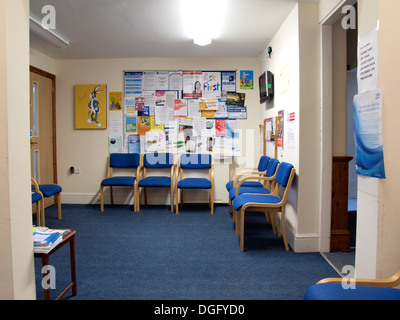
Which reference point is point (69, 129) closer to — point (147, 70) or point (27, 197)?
point (147, 70)

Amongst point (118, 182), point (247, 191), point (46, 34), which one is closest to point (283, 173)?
point (247, 191)

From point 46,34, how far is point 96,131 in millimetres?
1687

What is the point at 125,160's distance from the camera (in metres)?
4.46

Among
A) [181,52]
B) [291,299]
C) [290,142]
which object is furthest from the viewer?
[181,52]

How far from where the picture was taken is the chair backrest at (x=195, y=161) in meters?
4.40

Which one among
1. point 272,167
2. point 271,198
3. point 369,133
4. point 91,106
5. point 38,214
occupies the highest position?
point 91,106

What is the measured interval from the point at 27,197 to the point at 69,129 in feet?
11.5

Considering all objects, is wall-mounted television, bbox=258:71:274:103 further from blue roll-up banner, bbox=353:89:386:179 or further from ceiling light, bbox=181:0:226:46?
blue roll-up banner, bbox=353:89:386:179

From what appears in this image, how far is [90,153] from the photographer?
15.1ft

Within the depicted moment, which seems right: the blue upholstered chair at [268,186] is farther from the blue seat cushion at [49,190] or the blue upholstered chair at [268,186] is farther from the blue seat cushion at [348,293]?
the blue seat cushion at [49,190]

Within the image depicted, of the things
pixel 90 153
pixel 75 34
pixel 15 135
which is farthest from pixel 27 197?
pixel 90 153

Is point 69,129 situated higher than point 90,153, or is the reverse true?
point 69,129

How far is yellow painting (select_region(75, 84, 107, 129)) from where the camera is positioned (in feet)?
14.9

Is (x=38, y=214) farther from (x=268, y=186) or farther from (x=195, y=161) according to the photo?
(x=268, y=186)
